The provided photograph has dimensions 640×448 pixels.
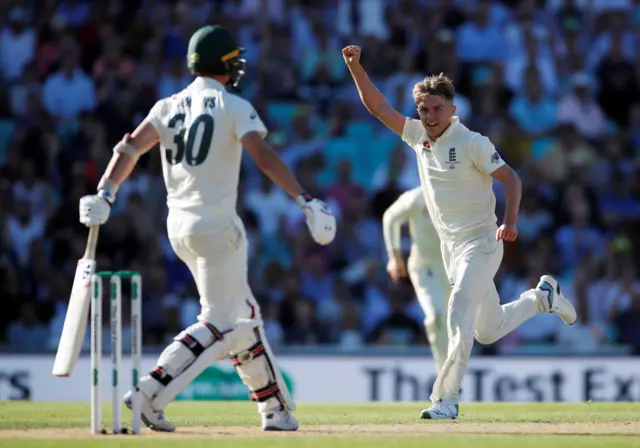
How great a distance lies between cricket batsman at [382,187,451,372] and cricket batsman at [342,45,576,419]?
193 centimetres

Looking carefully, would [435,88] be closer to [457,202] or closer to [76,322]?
[457,202]

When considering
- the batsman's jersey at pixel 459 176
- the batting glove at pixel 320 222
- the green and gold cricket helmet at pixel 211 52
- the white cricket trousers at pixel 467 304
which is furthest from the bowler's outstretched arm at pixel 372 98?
the batting glove at pixel 320 222

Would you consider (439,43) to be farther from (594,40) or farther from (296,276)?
(296,276)

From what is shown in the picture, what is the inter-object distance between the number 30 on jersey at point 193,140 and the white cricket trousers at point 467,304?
1.91 meters

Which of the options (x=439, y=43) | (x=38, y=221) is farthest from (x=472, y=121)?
(x=38, y=221)

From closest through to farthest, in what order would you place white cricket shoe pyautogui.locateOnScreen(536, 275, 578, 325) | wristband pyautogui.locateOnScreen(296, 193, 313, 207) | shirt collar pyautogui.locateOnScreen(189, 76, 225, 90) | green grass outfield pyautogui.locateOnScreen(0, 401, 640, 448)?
green grass outfield pyautogui.locateOnScreen(0, 401, 640, 448)
wristband pyautogui.locateOnScreen(296, 193, 313, 207)
shirt collar pyautogui.locateOnScreen(189, 76, 225, 90)
white cricket shoe pyautogui.locateOnScreen(536, 275, 578, 325)

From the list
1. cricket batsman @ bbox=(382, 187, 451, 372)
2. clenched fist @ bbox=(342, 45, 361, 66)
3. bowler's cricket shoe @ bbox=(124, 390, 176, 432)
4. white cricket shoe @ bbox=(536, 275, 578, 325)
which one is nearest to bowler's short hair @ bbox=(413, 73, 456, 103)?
clenched fist @ bbox=(342, 45, 361, 66)

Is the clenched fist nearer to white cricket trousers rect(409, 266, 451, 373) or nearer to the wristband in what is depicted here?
the wristband

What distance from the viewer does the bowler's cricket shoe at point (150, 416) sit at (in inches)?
273

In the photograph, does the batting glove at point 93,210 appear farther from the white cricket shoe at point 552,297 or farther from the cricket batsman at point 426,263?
the cricket batsman at point 426,263

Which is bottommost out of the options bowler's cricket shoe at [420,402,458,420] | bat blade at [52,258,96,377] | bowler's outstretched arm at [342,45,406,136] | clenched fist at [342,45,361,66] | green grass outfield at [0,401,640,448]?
green grass outfield at [0,401,640,448]

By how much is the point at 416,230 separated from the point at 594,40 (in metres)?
6.62

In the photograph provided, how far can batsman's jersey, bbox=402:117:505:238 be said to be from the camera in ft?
26.6

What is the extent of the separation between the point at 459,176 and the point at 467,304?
746 mm
